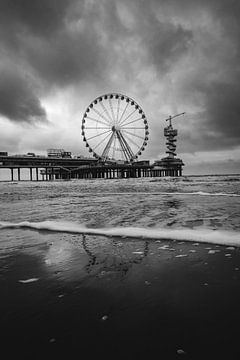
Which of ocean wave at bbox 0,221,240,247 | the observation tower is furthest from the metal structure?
ocean wave at bbox 0,221,240,247

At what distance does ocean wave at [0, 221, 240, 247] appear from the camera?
14.1 feet

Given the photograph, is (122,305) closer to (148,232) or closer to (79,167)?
(148,232)

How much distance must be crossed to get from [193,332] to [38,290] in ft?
5.15

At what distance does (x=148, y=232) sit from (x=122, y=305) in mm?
2823

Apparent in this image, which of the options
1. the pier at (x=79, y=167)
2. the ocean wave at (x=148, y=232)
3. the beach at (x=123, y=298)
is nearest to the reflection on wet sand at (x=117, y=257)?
the beach at (x=123, y=298)

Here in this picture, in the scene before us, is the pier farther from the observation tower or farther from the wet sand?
the wet sand

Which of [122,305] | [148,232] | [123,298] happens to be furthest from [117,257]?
[148,232]

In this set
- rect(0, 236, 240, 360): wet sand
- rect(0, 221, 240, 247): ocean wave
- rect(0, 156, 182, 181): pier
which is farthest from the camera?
rect(0, 156, 182, 181): pier

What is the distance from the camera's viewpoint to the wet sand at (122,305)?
1.63 m

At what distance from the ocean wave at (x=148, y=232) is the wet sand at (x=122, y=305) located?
2.07 feet

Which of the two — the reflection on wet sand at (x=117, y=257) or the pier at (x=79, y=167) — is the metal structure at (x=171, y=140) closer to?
the pier at (x=79, y=167)

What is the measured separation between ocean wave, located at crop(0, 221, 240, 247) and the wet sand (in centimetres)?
63

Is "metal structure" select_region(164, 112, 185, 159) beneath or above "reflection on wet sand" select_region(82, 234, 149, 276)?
above

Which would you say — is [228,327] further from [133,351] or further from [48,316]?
[48,316]
